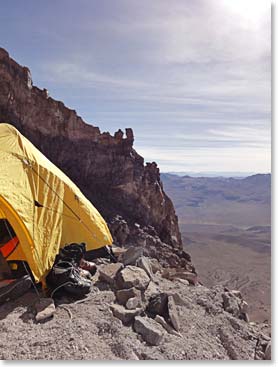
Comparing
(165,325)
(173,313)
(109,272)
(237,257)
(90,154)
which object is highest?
(90,154)

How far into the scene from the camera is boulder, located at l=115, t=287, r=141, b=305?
261 inches

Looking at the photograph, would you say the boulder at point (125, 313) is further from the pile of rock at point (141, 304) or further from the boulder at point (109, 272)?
the boulder at point (109, 272)

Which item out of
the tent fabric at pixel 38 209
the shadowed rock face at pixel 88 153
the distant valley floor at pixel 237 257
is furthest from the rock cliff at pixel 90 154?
the tent fabric at pixel 38 209

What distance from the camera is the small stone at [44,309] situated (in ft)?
19.5

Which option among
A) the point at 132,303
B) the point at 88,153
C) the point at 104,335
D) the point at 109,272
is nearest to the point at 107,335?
the point at 104,335

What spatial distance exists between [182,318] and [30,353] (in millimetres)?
2899

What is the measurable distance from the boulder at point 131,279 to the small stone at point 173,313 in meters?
0.73

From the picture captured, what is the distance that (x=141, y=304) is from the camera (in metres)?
6.51

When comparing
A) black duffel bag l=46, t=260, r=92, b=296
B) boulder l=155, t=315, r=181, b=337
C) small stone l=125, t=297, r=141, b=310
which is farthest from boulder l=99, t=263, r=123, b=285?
boulder l=155, t=315, r=181, b=337

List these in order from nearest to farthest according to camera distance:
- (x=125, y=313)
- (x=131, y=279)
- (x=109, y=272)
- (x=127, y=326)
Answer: (x=127, y=326) → (x=125, y=313) → (x=131, y=279) → (x=109, y=272)

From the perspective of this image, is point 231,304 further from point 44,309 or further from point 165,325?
point 44,309

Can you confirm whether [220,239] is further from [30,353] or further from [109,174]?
[30,353]

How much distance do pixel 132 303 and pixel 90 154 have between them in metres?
16.8

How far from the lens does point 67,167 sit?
21047 mm
